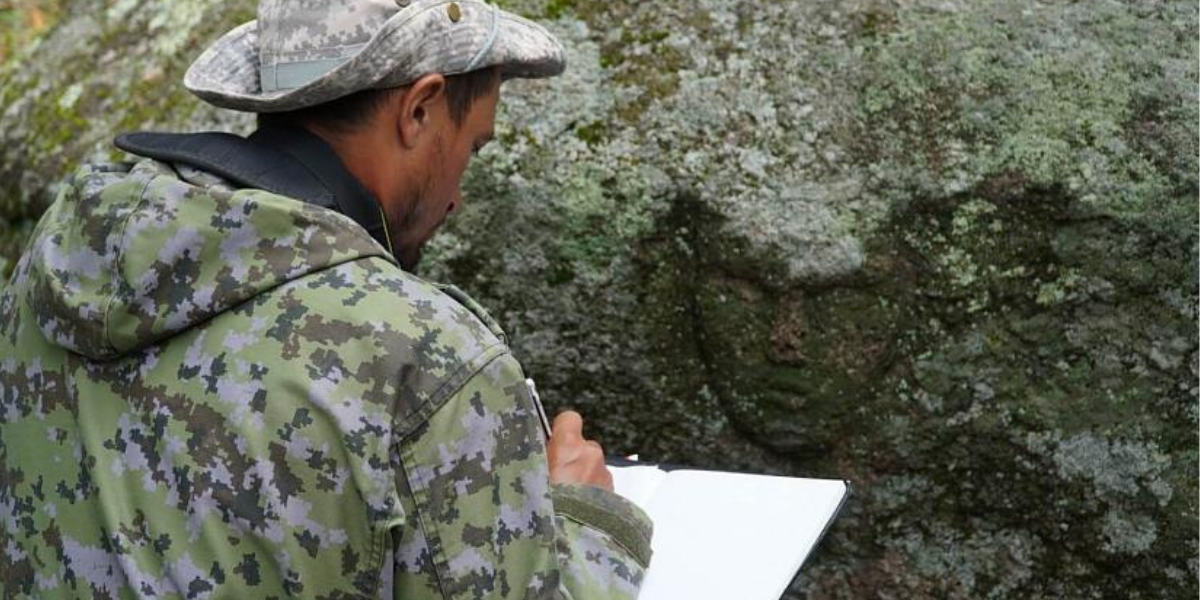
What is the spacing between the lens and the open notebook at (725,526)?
1981mm

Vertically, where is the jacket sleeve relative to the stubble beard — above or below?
below

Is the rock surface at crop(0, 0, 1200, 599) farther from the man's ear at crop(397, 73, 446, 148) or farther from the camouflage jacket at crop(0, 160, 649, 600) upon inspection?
the camouflage jacket at crop(0, 160, 649, 600)

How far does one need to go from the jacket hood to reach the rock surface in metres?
1.06

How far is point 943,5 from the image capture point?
107 inches

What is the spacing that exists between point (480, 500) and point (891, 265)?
47.3 inches

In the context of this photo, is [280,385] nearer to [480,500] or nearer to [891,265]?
[480,500]

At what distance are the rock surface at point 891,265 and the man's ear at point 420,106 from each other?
34.3 inches

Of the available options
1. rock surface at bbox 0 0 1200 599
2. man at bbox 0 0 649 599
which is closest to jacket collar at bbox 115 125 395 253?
man at bbox 0 0 649 599

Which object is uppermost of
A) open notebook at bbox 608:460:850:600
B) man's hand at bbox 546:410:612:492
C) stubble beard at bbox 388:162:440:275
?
stubble beard at bbox 388:162:440:275

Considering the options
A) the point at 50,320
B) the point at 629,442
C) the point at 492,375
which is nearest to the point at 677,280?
the point at 629,442

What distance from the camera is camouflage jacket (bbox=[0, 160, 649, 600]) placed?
5.25 feet

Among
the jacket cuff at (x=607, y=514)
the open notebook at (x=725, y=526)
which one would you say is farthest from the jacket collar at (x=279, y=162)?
the open notebook at (x=725, y=526)

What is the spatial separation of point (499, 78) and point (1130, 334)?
1.28 metres

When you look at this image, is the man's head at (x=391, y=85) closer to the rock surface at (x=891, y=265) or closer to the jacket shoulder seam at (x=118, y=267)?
the jacket shoulder seam at (x=118, y=267)
